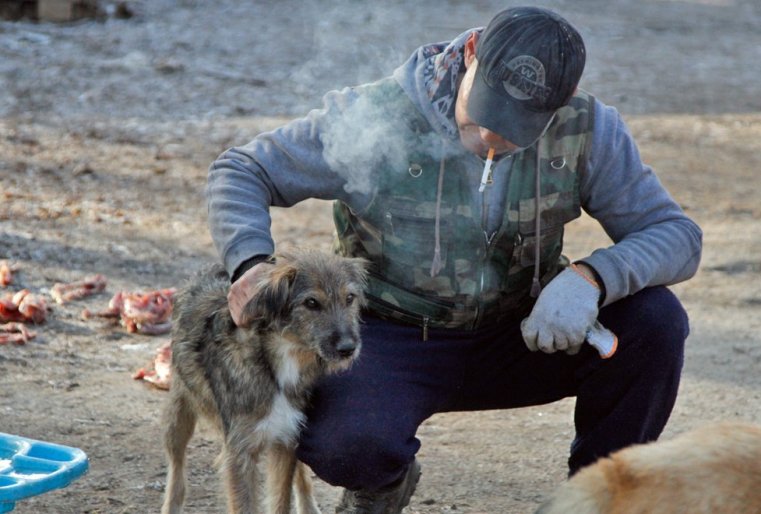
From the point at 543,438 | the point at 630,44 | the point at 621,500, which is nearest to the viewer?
the point at 621,500

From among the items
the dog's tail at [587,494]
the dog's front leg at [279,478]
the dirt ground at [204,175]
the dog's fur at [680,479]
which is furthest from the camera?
the dirt ground at [204,175]

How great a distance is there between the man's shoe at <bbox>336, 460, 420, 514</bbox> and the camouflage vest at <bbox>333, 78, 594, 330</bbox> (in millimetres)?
480

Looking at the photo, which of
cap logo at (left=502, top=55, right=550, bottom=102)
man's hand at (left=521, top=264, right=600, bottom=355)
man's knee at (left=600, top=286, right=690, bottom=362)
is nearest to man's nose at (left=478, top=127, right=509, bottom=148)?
cap logo at (left=502, top=55, right=550, bottom=102)

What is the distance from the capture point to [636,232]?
385 cm

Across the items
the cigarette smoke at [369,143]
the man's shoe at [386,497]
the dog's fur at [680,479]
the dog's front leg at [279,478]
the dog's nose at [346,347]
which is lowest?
the dog's front leg at [279,478]

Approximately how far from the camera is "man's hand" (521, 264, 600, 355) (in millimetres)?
3543

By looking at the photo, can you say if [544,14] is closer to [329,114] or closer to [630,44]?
[329,114]

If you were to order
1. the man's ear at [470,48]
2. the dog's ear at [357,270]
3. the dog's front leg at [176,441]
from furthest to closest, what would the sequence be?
the dog's front leg at [176,441] → the dog's ear at [357,270] → the man's ear at [470,48]

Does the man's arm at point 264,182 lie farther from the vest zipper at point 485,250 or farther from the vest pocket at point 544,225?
the vest pocket at point 544,225

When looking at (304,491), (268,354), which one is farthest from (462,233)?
(304,491)

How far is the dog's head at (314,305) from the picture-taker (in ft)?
11.8

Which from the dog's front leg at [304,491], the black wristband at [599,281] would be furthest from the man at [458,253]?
the dog's front leg at [304,491]

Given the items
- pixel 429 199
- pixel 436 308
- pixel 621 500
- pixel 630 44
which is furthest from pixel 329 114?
pixel 630 44

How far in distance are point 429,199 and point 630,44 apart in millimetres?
13084
